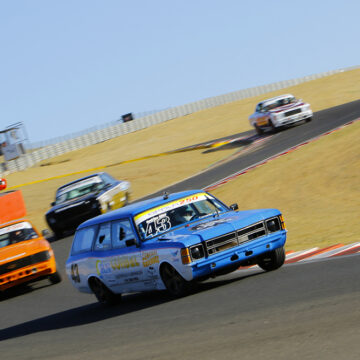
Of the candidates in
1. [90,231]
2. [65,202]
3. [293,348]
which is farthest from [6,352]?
[65,202]

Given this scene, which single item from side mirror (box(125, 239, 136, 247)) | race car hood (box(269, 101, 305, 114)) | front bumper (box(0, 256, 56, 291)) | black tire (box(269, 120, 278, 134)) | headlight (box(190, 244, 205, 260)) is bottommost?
black tire (box(269, 120, 278, 134))

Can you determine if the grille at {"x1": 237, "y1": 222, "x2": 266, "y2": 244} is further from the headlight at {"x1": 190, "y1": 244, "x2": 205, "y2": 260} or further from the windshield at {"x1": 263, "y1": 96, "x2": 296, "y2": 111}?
the windshield at {"x1": 263, "y1": 96, "x2": 296, "y2": 111}

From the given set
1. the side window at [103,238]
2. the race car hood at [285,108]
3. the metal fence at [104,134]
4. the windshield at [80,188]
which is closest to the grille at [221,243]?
the side window at [103,238]

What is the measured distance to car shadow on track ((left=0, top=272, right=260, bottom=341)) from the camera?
30.3 ft

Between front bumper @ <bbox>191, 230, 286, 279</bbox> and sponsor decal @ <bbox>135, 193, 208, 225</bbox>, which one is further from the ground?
sponsor decal @ <bbox>135, 193, 208, 225</bbox>

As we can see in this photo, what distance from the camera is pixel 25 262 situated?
1350cm

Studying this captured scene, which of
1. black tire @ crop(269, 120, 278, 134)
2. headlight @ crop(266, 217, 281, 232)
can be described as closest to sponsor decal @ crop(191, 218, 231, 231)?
headlight @ crop(266, 217, 281, 232)

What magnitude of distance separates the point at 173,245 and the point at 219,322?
1743mm

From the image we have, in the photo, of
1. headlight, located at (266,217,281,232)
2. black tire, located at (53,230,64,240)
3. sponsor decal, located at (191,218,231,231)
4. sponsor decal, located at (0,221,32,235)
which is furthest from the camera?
black tire, located at (53,230,64,240)

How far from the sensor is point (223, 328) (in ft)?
21.7

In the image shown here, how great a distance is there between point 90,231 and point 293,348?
5.47 metres

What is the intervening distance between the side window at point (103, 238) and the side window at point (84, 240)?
0.15m

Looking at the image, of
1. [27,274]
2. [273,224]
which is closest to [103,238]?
[273,224]

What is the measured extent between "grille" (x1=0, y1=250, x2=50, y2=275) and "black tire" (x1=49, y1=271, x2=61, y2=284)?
422mm
